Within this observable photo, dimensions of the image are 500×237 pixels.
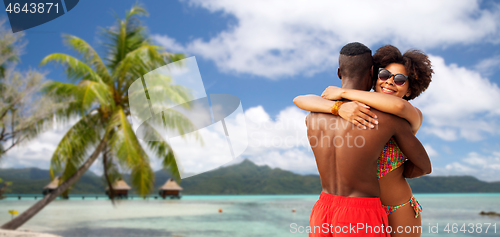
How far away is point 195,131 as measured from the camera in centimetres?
1209

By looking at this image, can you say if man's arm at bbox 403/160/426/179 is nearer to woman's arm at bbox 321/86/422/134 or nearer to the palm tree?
woman's arm at bbox 321/86/422/134

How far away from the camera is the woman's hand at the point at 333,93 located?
6.28 ft

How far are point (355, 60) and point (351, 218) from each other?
91 cm

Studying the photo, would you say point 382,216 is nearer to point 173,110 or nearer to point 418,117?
point 418,117

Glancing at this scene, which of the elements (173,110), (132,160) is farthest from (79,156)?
(173,110)

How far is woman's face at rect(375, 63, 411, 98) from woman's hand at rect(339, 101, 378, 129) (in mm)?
400

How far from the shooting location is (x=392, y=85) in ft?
6.77

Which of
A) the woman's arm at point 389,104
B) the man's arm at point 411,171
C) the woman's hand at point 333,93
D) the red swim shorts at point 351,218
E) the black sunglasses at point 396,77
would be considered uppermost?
the black sunglasses at point 396,77

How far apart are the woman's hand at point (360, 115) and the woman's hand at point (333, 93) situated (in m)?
0.14

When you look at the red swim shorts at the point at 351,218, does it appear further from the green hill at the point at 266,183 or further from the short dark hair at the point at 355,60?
the green hill at the point at 266,183

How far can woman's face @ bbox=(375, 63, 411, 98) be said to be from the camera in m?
2.06

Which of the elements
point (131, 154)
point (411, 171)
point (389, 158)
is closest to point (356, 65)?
point (389, 158)

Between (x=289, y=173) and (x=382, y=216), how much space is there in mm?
97790

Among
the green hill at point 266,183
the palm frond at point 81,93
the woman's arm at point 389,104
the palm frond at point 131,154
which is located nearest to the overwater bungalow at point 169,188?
the green hill at point 266,183
